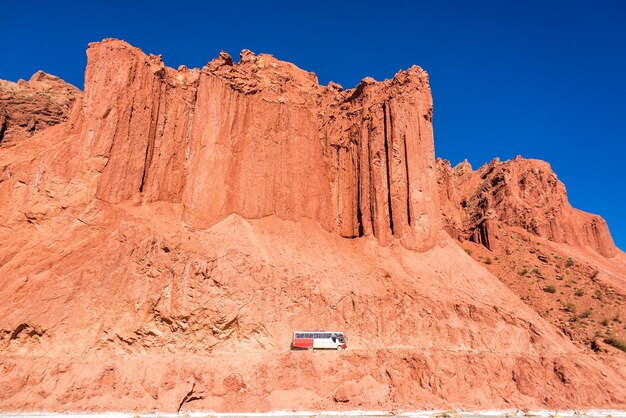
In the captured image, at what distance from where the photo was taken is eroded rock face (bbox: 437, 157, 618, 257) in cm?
4666

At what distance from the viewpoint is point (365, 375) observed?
2558 centimetres

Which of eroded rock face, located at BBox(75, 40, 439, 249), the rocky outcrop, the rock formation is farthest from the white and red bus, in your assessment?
the rocky outcrop

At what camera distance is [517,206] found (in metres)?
52.0

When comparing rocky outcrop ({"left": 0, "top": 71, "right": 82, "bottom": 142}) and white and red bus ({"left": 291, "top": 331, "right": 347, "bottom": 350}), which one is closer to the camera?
white and red bus ({"left": 291, "top": 331, "right": 347, "bottom": 350})

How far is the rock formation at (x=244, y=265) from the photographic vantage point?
77.8ft

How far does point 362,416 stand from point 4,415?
15.2 metres

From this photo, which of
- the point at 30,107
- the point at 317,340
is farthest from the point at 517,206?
the point at 30,107

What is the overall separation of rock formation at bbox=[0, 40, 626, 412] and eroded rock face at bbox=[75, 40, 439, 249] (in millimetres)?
135

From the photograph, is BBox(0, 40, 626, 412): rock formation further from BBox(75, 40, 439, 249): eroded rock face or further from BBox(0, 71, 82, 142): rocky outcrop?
BBox(0, 71, 82, 142): rocky outcrop

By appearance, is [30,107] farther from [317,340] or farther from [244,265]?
[317,340]

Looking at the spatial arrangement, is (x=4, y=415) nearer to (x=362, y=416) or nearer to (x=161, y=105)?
(x=362, y=416)

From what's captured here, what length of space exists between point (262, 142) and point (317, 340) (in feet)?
49.1

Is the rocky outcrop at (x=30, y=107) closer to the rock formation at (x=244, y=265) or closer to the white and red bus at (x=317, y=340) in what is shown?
the rock formation at (x=244, y=265)

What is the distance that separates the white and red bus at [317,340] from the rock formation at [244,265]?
28.9 inches
